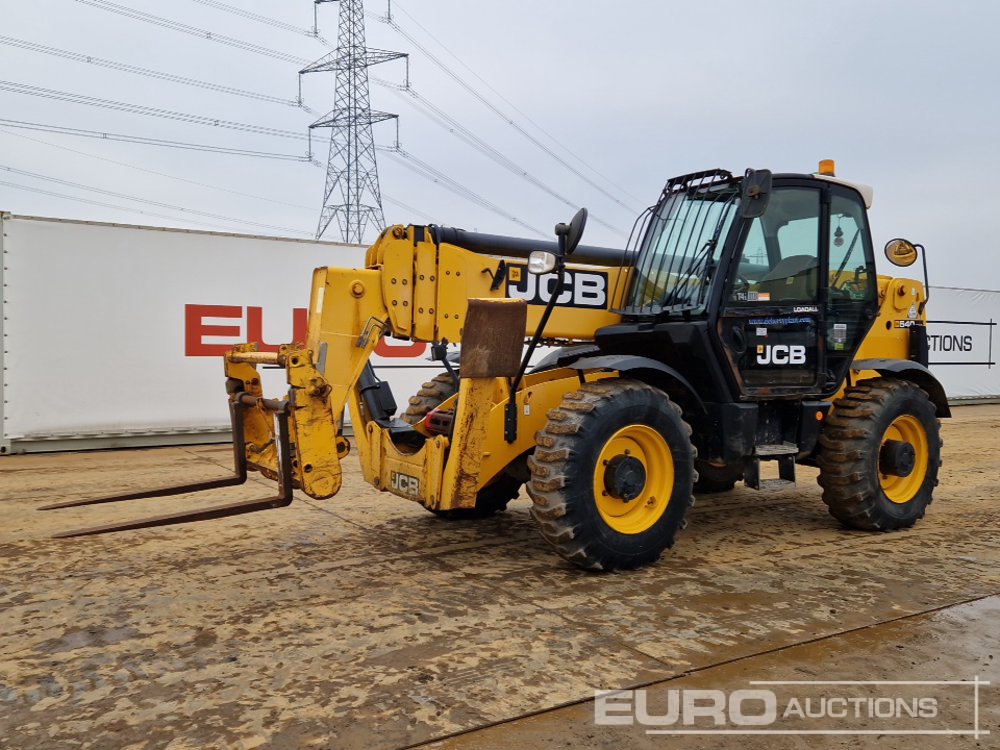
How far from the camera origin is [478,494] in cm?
627

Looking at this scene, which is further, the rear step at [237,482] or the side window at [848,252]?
the side window at [848,252]

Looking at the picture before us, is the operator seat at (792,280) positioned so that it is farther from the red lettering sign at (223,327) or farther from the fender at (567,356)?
the red lettering sign at (223,327)

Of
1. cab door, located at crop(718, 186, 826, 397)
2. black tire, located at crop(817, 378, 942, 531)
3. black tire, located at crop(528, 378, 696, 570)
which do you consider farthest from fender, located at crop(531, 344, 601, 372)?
black tire, located at crop(817, 378, 942, 531)

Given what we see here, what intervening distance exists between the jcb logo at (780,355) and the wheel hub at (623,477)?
1.38 meters

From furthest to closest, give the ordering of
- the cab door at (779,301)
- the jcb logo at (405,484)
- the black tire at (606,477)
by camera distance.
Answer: the cab door at (779,301) → the jcb logo at (405,484) → the black tire at (606,477)

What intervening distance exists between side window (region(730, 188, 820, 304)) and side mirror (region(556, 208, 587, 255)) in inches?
56.0

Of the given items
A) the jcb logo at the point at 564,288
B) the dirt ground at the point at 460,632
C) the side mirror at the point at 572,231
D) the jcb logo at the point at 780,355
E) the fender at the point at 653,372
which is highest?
the side mirror at the point at 572,231

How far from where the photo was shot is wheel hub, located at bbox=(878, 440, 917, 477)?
6145 mm

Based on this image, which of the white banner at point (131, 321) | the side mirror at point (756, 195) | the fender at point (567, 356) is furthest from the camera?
the white banner at point (131, 321)

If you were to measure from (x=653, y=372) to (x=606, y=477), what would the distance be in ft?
2.96

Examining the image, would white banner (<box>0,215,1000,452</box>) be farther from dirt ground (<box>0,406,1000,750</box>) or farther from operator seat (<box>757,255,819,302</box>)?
operator seat (<box>757,255,819,302</box>)

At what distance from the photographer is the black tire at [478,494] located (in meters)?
6.21

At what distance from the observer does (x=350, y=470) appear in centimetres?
900

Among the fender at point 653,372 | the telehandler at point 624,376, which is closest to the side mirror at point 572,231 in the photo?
the telehandler at point 624,376
